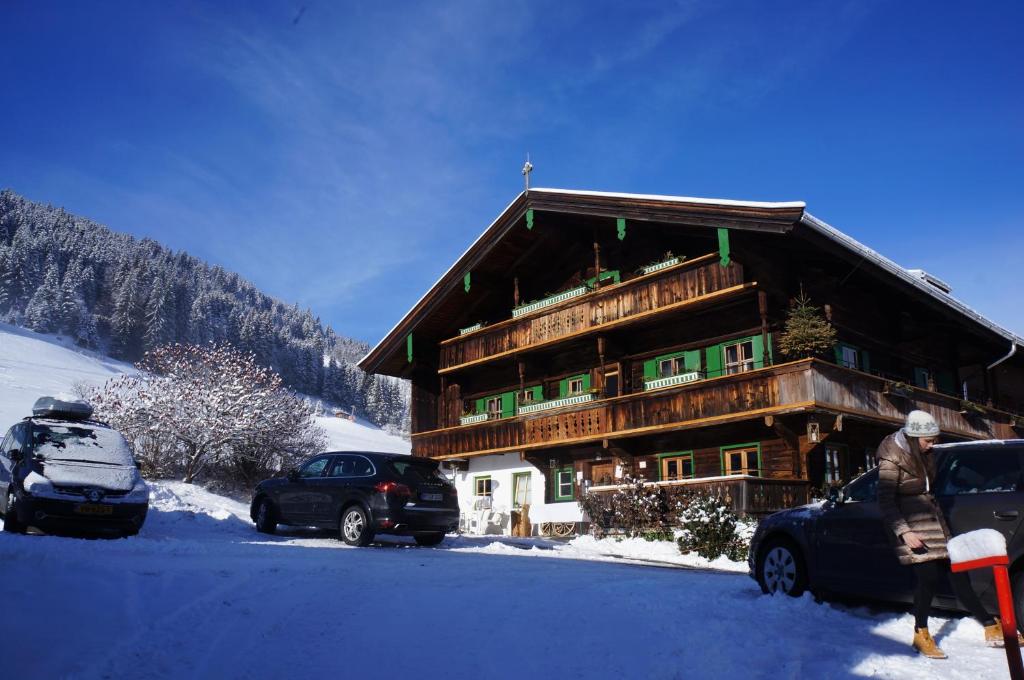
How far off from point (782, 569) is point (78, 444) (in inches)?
411

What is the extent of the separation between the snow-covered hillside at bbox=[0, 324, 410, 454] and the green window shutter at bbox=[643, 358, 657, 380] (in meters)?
24.9

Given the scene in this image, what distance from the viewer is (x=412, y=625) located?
5.93 meters

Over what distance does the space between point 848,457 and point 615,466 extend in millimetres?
6235

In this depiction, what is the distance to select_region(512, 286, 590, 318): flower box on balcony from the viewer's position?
24.4 meters

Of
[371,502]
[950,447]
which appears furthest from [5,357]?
[950,447]

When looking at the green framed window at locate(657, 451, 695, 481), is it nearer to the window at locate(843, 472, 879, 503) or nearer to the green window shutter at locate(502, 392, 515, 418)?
the green window shutter at locate(502, 392, 515, 418)

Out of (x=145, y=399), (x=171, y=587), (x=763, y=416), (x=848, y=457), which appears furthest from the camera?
(x=145, y=399)

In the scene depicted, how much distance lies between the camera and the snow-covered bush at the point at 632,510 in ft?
55.3

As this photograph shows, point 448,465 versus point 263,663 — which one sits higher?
point 448,465

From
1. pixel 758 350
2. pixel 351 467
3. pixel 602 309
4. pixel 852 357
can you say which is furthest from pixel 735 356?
pixel 351 467

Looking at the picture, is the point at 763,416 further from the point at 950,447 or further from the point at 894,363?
the point at 950,447

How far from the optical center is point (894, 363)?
23.2 metres

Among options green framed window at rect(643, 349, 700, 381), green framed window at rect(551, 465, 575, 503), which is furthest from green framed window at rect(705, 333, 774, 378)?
green framed window at rect(551, 465, 575, 503)

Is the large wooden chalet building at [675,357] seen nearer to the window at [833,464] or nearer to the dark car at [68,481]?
the window at [833,464]
